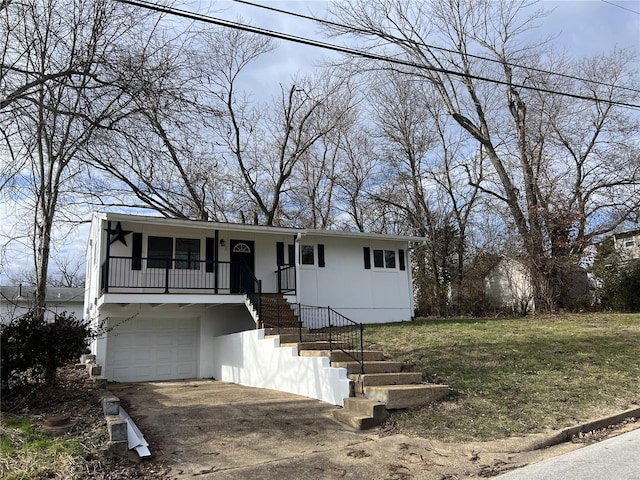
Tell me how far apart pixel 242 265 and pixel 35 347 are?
28.1ft

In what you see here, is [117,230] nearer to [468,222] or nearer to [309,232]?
[309,232]

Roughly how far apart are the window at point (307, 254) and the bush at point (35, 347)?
30.1ft

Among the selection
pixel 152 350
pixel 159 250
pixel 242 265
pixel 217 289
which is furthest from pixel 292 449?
pixel 152 350

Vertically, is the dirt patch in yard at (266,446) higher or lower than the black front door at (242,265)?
lower

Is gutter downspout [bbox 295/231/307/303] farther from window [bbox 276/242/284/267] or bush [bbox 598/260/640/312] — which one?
bush [bbox 598/260/640/312]

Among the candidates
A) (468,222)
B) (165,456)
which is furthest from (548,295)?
(165,456)

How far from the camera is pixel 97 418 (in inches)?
251

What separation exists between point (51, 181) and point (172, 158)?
4998mm

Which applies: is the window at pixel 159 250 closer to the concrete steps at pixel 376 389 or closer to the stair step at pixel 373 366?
the concrete steps at pixel 376 389

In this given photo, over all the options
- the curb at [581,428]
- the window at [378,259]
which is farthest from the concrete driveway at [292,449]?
the window at [378,259]

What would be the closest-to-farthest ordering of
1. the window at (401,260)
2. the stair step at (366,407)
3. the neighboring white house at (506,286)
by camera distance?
the stair step at (366,407) < the window at (401,260) < the neighboring white house at (506,286)

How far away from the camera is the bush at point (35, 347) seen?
729 cm

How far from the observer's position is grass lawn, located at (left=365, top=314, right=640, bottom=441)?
6.81 m

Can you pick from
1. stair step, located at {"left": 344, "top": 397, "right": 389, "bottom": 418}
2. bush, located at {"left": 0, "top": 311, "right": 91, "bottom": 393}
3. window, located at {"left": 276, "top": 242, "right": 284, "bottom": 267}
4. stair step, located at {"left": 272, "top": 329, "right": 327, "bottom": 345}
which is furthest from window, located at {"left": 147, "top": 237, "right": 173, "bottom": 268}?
stair step, located at {"left": 344, "top": 397, "right": 389, "bottom": 418}
